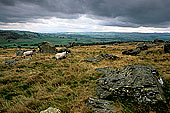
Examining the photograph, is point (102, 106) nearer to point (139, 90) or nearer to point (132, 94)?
point (132, 94)

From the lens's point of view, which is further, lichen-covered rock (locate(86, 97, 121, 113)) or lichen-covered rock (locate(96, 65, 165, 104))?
lichen-covered rock (locate(96, 65, 165, 104))

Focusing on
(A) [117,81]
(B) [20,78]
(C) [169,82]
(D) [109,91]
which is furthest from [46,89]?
(C) [169,82]

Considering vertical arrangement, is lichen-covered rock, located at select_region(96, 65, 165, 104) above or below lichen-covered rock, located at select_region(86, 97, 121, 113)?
above

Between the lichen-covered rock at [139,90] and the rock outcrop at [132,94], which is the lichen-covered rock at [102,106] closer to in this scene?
Result: the rock outcrop at [132,94]

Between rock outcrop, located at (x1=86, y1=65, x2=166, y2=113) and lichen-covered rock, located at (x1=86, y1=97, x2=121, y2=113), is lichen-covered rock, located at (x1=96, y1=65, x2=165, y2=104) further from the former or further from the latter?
lichen-covered rock, located at (x1=86, y1=97, x2=121, y2=113)

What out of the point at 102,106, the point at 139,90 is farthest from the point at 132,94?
the point at 102,106

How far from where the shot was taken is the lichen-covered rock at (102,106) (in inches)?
187

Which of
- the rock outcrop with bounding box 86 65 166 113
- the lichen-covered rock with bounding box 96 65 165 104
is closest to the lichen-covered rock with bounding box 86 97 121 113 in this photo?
the rock outcrop with bounding box 86 65 166 113

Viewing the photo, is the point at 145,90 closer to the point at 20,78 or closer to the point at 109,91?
the point at 109,91

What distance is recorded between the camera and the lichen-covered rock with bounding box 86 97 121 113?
4750mm

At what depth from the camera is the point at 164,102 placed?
468 cm

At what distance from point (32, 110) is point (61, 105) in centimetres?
154

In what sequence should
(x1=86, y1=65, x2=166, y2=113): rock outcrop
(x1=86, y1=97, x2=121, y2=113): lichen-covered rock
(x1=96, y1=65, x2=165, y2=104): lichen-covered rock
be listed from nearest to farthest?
(x1=86, y1=97, x2=121, y2=113): lichen-covered rock, (x1=86, y1=65, x2=166, y2=113): rock outcrop, (x1=96, y1=65, x2=165, y2=104): lichen-covered rock

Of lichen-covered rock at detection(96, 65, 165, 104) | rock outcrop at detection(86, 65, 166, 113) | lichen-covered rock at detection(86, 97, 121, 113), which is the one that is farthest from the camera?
lichen-covered rock at detection(96, 65, 165, 104)
